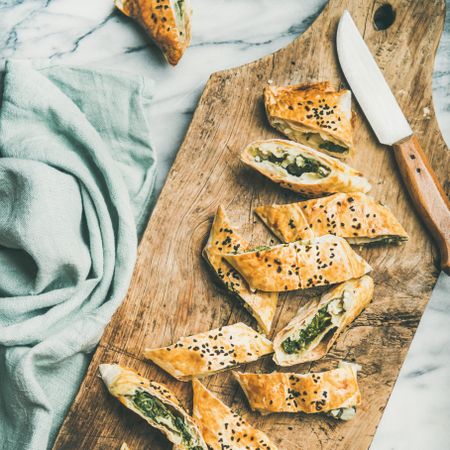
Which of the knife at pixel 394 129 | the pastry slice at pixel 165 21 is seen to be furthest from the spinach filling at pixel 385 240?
the pastry slice at pixel 165 21

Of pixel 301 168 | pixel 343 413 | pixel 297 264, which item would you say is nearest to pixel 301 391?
pixel 343 413

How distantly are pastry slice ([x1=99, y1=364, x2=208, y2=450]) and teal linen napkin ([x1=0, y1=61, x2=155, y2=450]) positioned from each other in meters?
0.22

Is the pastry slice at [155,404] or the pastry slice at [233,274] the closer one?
the pastry slice at [155,404]

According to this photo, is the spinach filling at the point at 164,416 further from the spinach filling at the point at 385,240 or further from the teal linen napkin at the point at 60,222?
the spinach filling at the point at 385,240

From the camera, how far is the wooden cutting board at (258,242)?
8.15ft

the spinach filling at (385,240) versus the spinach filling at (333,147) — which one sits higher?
the spinach filling at (333,147)

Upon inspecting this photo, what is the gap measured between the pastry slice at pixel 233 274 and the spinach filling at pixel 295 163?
33 cm

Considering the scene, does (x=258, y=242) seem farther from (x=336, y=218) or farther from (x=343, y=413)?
(x=343, y=413)

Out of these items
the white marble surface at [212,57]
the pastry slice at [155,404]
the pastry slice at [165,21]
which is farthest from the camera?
the white marble surface at [212,57]

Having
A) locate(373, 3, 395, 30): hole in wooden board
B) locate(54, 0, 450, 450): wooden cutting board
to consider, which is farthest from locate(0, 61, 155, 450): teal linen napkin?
locate(373, 3, 395, 30): hole in wooden board

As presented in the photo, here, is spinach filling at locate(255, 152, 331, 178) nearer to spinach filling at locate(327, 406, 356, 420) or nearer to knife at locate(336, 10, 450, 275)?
knife at locate(336, 10, 450, 275)

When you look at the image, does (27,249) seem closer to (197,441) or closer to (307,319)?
(197,441)

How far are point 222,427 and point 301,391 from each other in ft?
1.22

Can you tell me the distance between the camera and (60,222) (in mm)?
2416
